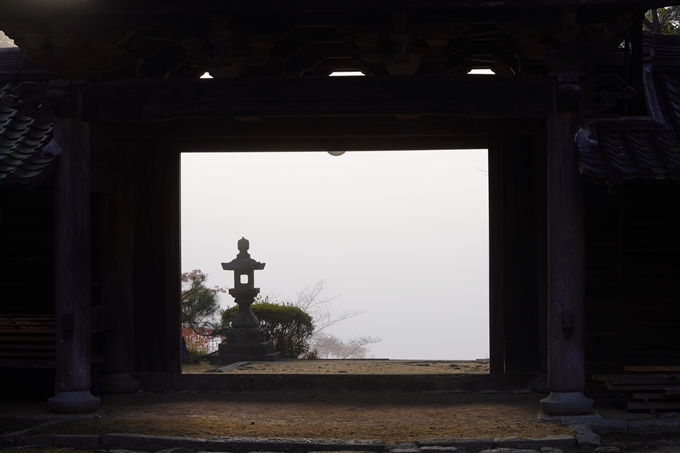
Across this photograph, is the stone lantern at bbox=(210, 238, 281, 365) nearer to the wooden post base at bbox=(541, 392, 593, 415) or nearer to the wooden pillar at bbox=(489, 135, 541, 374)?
the wooden pillar at bbox=(489, 135, 541, 374)

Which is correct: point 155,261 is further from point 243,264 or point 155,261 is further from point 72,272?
point 243,264

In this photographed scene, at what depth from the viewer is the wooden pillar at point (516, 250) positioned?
9.42 metres

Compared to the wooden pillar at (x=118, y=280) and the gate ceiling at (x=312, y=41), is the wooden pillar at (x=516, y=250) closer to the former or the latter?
the gate ceiling at (x=312, y=41)

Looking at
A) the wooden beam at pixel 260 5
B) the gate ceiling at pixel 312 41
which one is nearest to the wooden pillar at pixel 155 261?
the gate ceiling at pixel 312 41

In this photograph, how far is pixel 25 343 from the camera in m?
8.85

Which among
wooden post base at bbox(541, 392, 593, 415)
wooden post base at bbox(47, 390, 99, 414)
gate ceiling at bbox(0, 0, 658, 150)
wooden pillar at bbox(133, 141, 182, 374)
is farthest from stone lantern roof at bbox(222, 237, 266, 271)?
wooden post base at bbox(541, 392, 593, 415)

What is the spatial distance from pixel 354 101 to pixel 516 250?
273 cm

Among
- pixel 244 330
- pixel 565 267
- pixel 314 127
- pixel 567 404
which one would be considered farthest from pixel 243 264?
pixel 567 404

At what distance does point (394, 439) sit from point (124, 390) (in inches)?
149

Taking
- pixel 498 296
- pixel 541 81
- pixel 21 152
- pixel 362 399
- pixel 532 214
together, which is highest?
pixel 541 81

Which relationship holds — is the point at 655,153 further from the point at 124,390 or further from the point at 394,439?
the point at 124,390

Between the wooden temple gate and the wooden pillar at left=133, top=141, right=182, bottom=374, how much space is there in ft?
0.75

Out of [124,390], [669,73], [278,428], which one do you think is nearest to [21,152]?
[124,390]

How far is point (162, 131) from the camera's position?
9.62m
